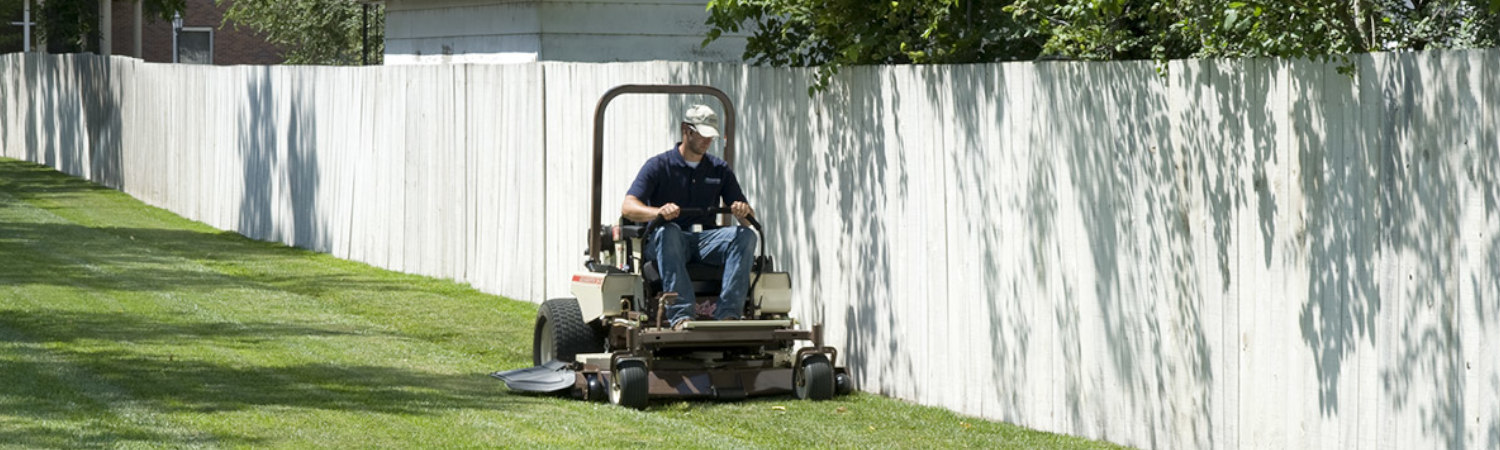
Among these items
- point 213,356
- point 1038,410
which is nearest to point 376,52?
point 213,356

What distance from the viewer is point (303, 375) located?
11.3m

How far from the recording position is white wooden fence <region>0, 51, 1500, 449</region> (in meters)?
7.20

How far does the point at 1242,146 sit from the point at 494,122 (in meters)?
9.07

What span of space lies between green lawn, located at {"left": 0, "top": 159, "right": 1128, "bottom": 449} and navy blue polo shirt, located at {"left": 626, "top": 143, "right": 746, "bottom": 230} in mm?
1086

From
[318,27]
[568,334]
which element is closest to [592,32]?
[568,334]

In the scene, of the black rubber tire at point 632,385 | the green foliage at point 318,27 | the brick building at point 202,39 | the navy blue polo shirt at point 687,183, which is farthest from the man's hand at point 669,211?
the brick building at point 202,39

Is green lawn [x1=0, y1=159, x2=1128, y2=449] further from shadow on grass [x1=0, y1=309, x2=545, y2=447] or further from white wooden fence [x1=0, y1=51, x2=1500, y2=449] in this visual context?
white wooden fence [x1=0, y1=51, x2=1500, y2=449]

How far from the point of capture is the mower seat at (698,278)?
10508 millimetres

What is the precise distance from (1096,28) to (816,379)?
224cm

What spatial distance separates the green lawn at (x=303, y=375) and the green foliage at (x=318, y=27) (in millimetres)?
25888

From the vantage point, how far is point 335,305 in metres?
15.3

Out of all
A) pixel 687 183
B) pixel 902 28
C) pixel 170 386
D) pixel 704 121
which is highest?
pixel 902 28

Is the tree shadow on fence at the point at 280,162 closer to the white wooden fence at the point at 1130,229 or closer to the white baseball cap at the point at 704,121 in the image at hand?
the white wooden fence at the point at 1130,229

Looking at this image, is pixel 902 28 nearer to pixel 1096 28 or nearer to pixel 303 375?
pixel 1096 28
